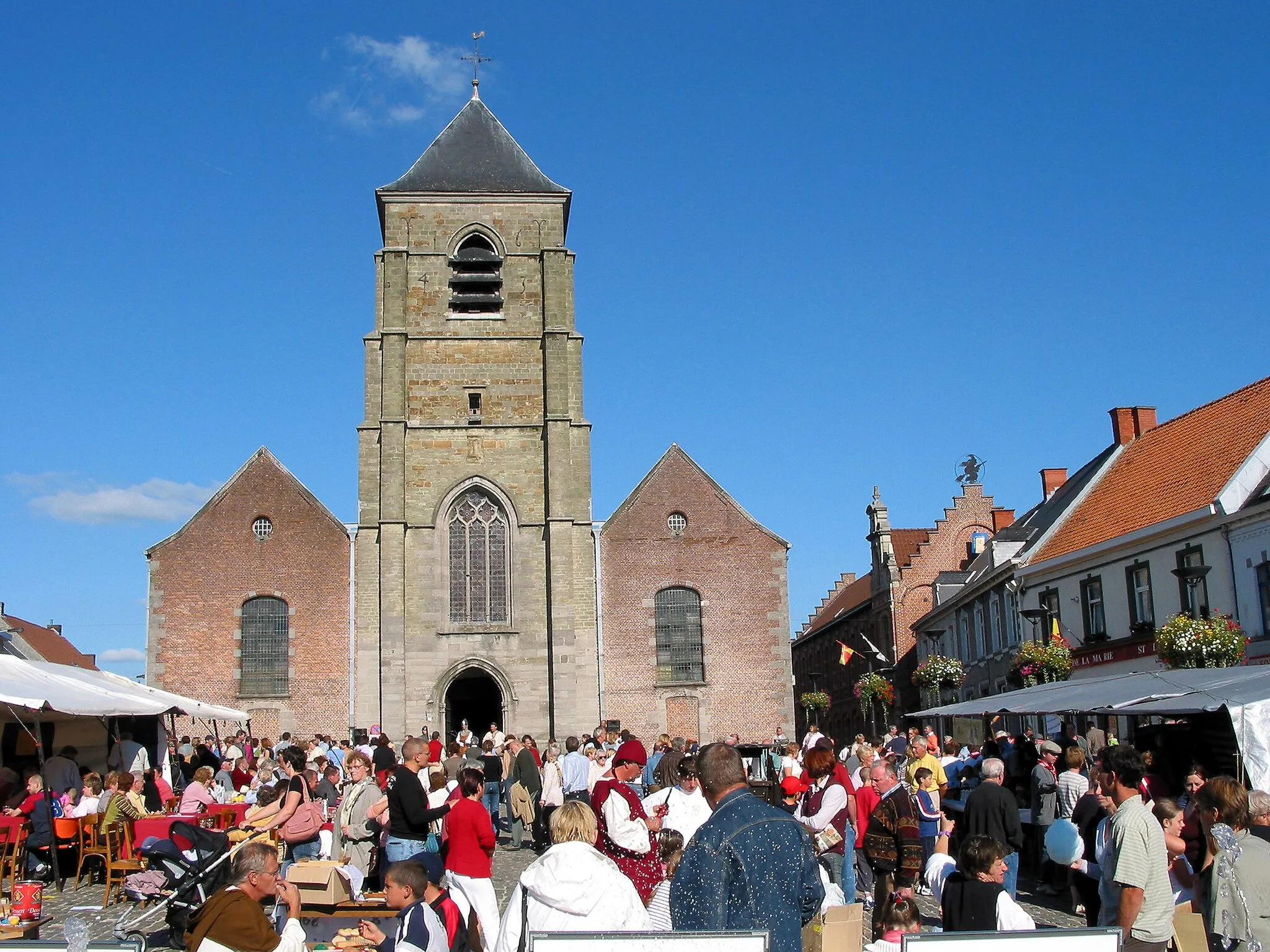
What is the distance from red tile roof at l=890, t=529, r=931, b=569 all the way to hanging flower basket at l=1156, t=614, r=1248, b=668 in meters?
29.4

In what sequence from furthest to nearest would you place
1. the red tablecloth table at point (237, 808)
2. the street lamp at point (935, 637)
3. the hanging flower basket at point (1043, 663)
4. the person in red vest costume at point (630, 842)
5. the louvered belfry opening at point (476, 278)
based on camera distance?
the street lamp at point (935, 637) → the louvered belfry opening at point (476, 278) → the hanging flower basket at point (1043, 663) → the red tablecloth table at point (237, 808) → the person in red vest costume at point (630, 842)

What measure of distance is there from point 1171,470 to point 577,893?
23194 millimetres

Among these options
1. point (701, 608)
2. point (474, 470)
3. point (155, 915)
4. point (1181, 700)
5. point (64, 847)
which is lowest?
point (155, 915)

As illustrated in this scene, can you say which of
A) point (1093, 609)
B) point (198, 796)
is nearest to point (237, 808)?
point (198, 796)

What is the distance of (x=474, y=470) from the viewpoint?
102 feet

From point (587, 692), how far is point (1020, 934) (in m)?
25.8

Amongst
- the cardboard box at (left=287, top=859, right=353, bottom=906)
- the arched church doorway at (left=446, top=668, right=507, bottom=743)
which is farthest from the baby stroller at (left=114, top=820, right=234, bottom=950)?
the arched church doorway at (left=446, top=668, right=507, bottom=743)

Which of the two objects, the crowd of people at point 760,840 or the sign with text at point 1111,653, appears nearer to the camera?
the crowd of people at point 760,840

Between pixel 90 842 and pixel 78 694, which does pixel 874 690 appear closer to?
pixel 78 694

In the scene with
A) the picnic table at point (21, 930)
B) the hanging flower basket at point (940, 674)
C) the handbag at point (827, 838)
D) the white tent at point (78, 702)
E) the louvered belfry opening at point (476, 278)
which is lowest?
the picnic table at point (21, 930)

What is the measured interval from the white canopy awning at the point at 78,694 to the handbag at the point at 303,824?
4.62m

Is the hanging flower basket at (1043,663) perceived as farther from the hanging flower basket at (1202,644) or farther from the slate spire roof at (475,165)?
the slate spire roof at (475,165)

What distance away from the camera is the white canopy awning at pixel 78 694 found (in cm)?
1441

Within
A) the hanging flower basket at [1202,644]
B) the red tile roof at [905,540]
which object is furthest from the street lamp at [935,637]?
the hanging flower basket at [1202,644]
